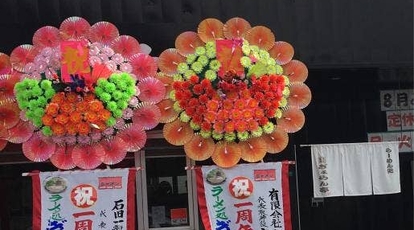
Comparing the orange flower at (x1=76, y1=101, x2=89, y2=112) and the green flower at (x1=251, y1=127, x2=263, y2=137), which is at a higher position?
the orange flower at (x1=76, y1=101, x2=89, y2=112)

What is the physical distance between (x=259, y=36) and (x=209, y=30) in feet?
2.29

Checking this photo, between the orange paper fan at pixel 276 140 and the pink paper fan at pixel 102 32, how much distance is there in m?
2.46

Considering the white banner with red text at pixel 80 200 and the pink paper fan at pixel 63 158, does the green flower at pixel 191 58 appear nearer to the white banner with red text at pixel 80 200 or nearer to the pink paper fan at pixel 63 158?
the white banner with red text at pixel 80 200

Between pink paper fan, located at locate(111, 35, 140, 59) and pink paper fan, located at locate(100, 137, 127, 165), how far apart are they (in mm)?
1139

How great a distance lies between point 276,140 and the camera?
7.31 m

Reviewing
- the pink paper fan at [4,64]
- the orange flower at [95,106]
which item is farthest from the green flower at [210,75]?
the pink paper fan at [4,64]

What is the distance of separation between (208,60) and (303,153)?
366cm

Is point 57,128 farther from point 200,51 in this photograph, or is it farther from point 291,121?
point 291,121

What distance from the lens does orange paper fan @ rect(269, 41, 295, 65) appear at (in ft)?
24.6

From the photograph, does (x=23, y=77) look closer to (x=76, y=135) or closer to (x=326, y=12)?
(x=76, y=135)

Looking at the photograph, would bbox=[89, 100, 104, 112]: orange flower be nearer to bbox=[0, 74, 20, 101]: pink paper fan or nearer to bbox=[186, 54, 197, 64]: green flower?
bbox=[0, 74, 20, 101]: pink paper fan

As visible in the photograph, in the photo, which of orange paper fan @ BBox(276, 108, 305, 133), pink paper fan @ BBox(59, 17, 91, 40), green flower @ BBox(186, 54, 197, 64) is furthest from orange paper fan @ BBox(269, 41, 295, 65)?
pink paper fan @ BBox(59, 17, 91, 40)

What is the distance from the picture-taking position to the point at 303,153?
10062mm

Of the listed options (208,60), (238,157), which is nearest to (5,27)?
(208,60)
